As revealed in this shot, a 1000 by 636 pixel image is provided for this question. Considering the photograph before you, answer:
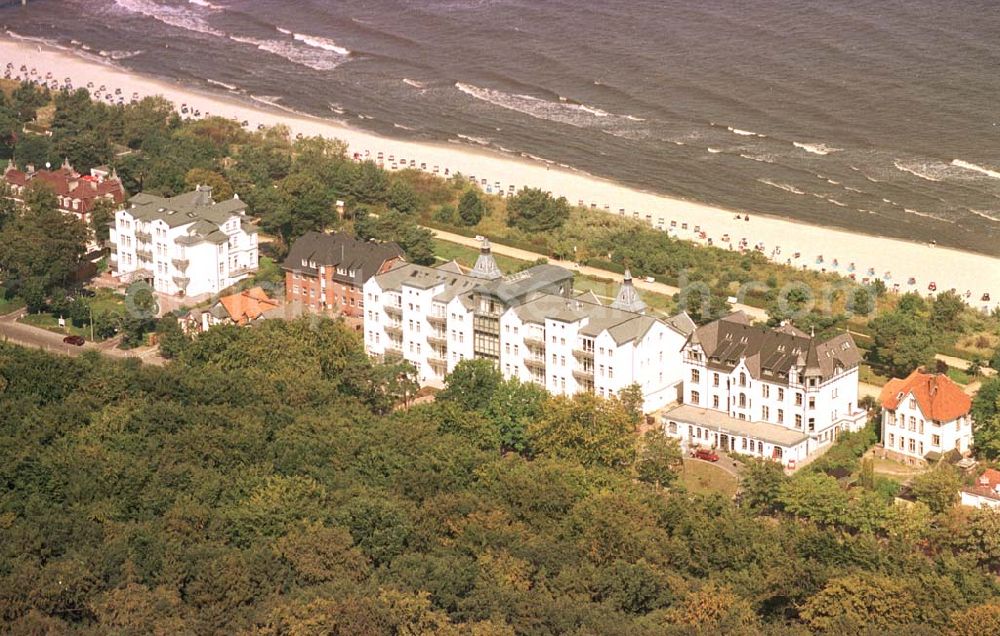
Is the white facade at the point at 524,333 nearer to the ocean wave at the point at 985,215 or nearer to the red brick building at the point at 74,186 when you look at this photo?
the red brick building at the point at 74,186

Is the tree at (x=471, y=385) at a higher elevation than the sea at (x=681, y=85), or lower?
lower

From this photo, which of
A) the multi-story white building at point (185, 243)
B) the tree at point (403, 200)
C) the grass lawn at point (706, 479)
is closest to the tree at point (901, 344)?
the grass lawn at point (706, 479)

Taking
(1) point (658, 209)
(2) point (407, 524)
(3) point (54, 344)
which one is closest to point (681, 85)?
(1) point (658, 209)

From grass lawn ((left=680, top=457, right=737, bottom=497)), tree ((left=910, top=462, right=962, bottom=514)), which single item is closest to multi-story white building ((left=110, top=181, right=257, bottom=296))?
grass lawn ((left=680, top=457, right=737, bottom=497))

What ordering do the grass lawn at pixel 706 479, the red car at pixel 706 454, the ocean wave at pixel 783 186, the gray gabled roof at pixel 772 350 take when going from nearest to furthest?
the grass lawn at pixel 706 479 → the red car at pixel 706 454 → the gray gabled roof at pixel 772 350 → the ocean wave at pixel 783 186

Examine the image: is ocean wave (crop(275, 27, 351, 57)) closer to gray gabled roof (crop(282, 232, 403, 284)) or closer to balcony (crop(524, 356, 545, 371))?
gray gabled roof (crop(282, 232, 403, 284))

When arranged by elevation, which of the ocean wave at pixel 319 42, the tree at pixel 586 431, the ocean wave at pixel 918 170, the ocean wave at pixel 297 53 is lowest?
the tree at pixel 586 431
